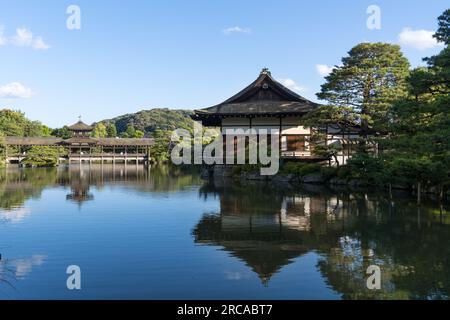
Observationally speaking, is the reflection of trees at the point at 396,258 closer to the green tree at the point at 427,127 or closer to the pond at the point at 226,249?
the pond at the point at 226,249

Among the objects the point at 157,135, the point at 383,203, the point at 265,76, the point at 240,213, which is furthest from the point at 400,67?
the point at 157,135

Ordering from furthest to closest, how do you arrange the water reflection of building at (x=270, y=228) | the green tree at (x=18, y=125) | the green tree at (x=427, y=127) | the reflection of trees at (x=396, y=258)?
the green tree at (x=18, y=125) → the green tree at (x=427, y=127) → the water reflection of building at (x=270, y=228) → the reflection of trees at (x=396, y=258)

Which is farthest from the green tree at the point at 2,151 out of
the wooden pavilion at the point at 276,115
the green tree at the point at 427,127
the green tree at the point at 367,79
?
the green tree at the point at 427,127

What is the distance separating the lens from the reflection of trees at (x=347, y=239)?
822 centimetres

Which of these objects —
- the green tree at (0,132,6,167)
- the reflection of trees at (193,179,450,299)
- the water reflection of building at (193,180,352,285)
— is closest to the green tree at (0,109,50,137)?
the green tree at (0,132,6,167)

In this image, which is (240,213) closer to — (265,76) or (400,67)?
(400,67)

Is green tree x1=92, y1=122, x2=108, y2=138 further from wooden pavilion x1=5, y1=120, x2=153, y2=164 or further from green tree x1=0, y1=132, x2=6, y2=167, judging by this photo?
green tree x1=0, y1=132, x2=6, y2=167

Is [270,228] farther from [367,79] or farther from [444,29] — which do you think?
[367,79]

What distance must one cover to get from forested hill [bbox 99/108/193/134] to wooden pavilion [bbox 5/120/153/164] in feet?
232

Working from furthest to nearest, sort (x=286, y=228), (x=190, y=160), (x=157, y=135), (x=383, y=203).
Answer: (x=157, y=135) < (x=190, y=160) < (x=383, y=203) < (x=286, y=228)

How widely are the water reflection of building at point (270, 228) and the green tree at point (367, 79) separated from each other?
9621mm

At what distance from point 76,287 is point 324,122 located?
24205 millimetres

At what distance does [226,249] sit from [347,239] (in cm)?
367

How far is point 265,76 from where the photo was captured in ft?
119
